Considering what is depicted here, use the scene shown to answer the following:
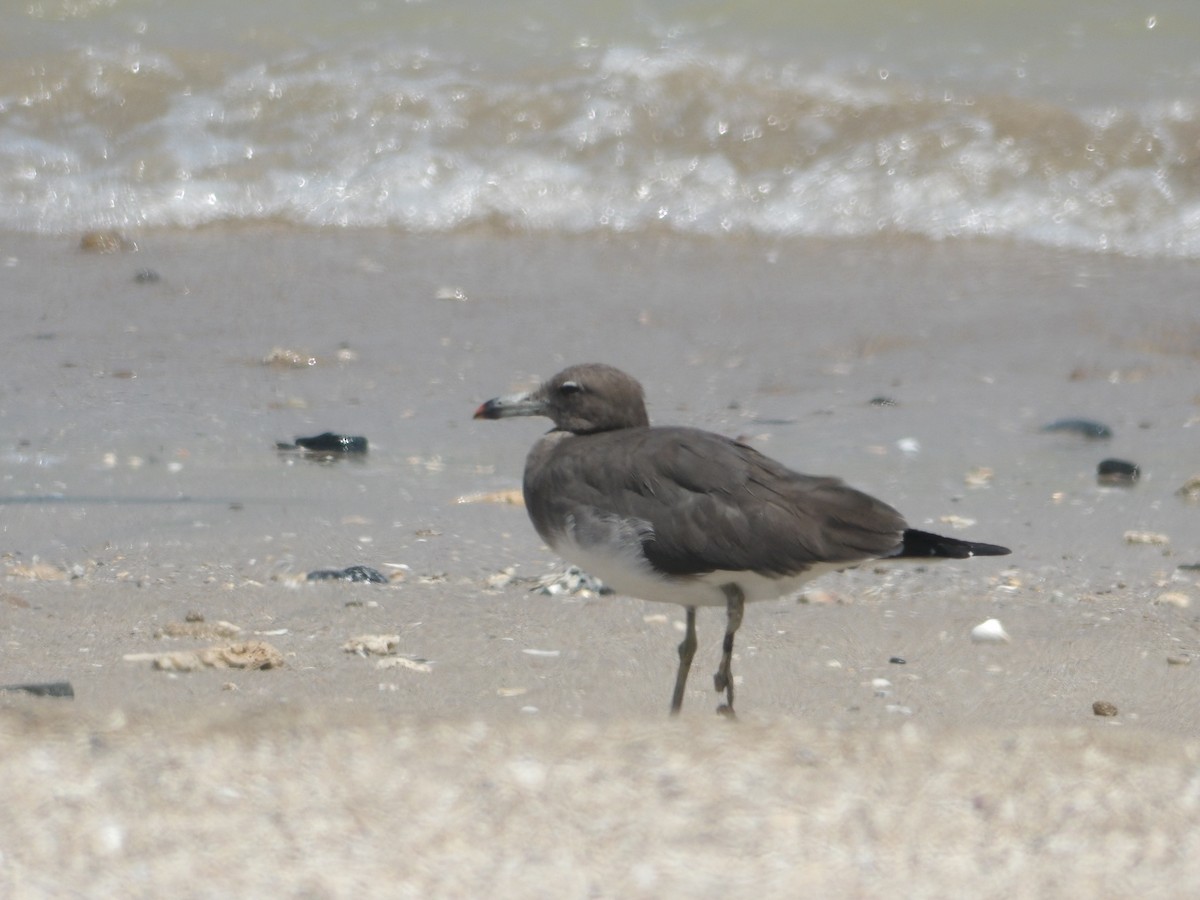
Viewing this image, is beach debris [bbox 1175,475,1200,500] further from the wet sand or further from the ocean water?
the ocean water

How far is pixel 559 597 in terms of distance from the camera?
5.11 meters

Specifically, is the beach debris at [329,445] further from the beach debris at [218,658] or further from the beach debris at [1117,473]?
the beach debris at [1117,473]

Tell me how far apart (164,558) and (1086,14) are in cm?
953

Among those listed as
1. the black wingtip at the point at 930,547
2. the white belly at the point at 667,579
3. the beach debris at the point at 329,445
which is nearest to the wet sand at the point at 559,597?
the beach debris at the point at 329,445

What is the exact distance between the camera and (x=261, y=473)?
246 inches

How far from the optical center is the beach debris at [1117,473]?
6.40 m

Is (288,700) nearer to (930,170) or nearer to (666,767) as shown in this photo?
(666,767)

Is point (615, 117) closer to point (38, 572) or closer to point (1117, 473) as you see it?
point (1117, 473)

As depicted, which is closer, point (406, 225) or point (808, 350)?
point (808, 350)

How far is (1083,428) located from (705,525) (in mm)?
3366

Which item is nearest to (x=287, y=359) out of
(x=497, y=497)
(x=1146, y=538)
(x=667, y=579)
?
(x=497, y=497)

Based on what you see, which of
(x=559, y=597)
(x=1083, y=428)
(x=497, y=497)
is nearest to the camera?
(x=559, y=597)

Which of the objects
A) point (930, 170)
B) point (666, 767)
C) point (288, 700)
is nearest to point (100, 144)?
point (930, 170)

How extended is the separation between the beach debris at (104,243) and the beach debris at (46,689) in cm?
574
